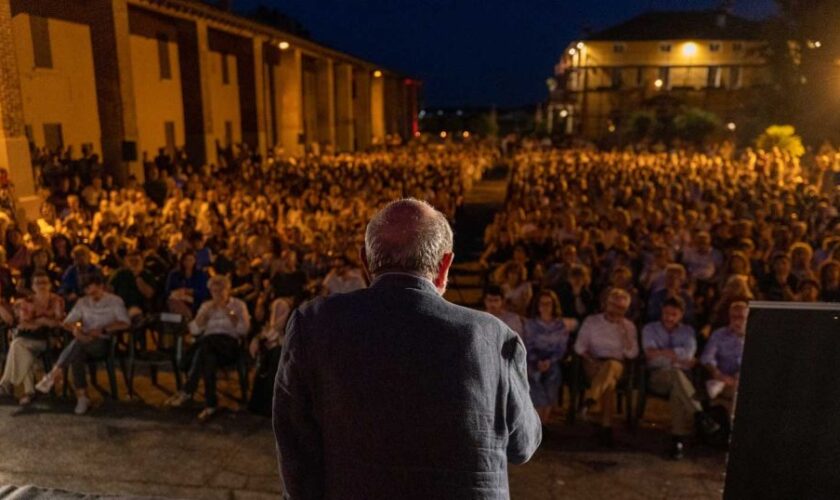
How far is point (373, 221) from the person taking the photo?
174 cm

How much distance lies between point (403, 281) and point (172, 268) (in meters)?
6.97

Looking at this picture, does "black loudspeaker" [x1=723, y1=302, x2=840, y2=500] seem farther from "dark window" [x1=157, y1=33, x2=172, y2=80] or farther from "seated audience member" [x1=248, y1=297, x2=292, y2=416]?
"dark window" [x1=157, y1=33, x2=172, y2=80]

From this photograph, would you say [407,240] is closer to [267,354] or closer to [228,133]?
[267,354]

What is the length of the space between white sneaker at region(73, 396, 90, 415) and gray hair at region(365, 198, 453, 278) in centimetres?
505

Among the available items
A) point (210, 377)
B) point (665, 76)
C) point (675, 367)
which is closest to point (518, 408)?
point (675, 367)

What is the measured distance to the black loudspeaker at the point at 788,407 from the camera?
199 cm

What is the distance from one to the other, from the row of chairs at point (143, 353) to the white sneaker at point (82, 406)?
27cm

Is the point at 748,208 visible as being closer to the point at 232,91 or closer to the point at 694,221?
the point at 694,221

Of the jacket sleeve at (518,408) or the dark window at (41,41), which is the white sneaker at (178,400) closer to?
the jacket sleeve at (518,408)

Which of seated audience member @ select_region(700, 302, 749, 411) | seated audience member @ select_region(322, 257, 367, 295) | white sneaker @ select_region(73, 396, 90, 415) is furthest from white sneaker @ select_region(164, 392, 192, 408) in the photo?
seated audience member @ select_region(700, 302, 749, 411)

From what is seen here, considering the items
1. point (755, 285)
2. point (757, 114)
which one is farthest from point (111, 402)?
point (757, 114)

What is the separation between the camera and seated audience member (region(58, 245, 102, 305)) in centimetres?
690

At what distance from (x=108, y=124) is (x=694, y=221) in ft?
45.0

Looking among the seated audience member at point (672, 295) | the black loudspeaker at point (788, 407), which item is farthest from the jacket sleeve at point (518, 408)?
the seated audience member at point (672, 295)
